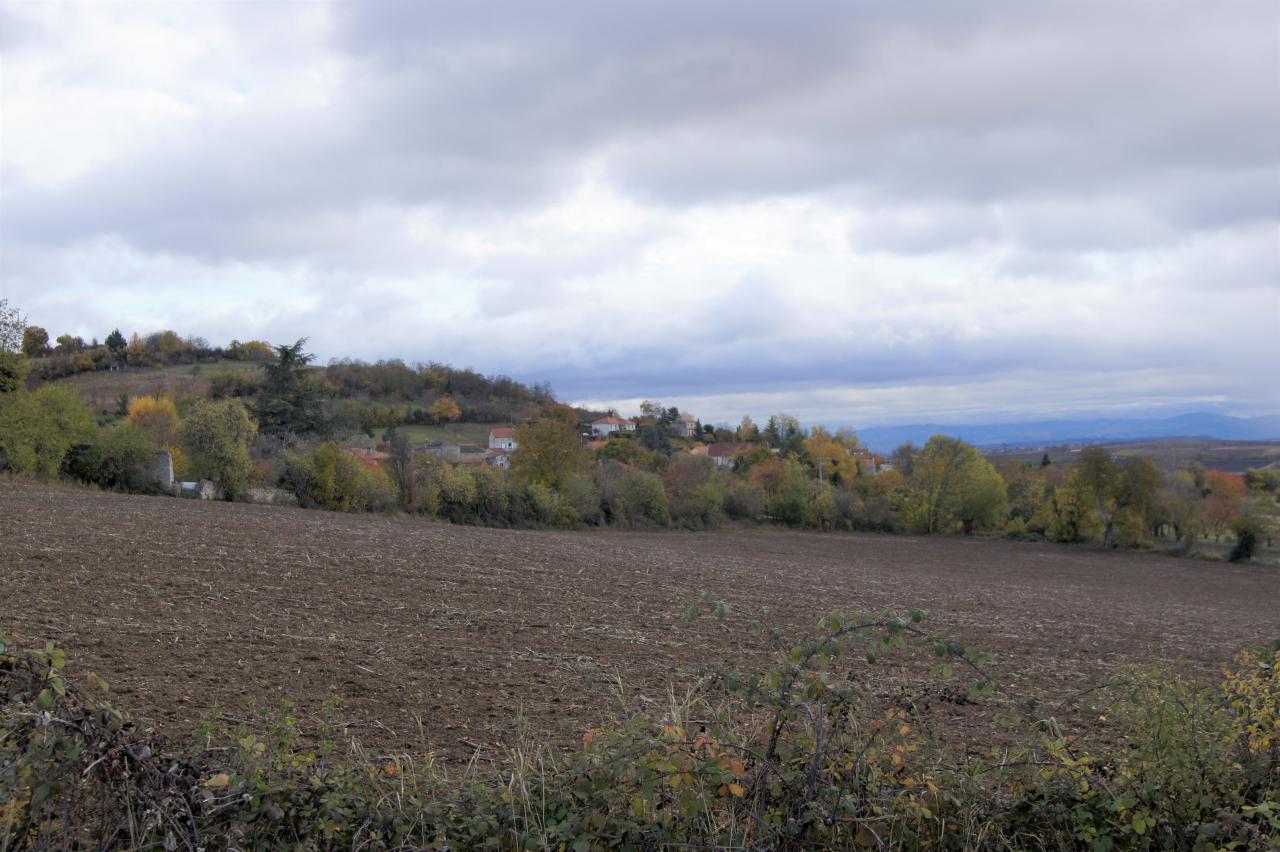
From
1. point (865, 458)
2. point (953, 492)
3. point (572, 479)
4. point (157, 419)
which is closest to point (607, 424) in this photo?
point (865, 458)

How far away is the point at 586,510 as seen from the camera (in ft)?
163

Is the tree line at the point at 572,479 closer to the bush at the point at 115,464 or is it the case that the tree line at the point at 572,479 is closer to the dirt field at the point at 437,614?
the bush at the point at 115,464

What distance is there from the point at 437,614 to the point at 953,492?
180 feet

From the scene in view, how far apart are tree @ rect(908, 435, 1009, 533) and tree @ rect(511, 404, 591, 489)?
27.1 metres

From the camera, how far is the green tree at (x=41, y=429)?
33.3 m

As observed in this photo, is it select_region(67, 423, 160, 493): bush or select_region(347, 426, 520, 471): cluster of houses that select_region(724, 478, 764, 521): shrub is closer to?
select_region(347, 426, 520, 471): cluster of houses

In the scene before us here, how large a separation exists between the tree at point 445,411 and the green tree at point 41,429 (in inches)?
2544

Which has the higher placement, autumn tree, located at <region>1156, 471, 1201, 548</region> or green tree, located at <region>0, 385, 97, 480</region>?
green tree, located at <region>0, 385, 97, 480</region>

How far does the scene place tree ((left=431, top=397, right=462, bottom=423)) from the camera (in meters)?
101

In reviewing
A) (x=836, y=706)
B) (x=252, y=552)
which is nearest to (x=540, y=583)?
(x=252, y=552)

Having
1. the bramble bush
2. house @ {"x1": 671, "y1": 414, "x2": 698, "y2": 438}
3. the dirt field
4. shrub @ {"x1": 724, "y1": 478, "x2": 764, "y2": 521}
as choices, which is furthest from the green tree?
house @ {"x1": 671, "y1": 414, "x2": 698, "y2": 438}

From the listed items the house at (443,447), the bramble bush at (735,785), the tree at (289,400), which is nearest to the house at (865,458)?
the house at (443,447)

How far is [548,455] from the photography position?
173ft

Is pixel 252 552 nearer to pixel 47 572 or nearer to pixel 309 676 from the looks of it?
pixel 47 572
